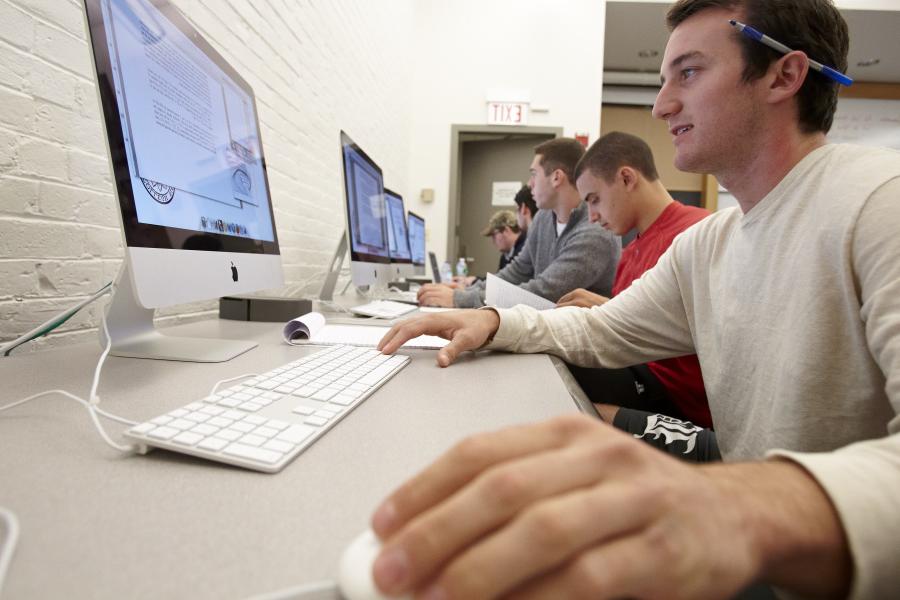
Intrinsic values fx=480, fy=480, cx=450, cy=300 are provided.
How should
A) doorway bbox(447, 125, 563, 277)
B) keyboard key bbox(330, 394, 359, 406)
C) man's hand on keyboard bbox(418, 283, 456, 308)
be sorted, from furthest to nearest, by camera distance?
doorway bbox(447, 125, 563, 277)
man's hand on keyboard bbox(418, 283, 456, 308)
keyboard key bbox(330, 394, 359, 406)

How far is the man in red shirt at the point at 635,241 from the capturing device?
1333 millimetres

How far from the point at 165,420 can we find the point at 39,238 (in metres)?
0.63

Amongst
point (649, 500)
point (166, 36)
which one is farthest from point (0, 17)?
point (649, 500)

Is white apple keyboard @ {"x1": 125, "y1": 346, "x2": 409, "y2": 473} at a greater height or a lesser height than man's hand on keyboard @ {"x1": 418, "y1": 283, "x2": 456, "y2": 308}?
greater

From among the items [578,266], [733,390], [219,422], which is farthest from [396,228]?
[219,422]

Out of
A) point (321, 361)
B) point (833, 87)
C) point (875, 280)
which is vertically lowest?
point (321, 361)

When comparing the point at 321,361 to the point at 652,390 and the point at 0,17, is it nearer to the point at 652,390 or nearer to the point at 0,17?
the point at 0,17

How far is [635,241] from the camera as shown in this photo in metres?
1.87

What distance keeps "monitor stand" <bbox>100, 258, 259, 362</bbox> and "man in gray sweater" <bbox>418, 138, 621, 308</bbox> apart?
1.12 m

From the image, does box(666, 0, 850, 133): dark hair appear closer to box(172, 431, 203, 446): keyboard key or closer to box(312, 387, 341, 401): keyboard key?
box(312, 387, 341, 401): keyboard key

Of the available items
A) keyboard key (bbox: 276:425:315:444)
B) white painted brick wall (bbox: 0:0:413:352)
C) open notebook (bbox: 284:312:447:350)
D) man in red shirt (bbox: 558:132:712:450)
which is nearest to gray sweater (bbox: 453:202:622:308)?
man in red shirt (bbox: 558:132:712:450)

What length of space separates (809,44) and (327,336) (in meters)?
1.06

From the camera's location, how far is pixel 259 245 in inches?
39.4

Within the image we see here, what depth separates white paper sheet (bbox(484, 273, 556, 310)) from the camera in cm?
139
